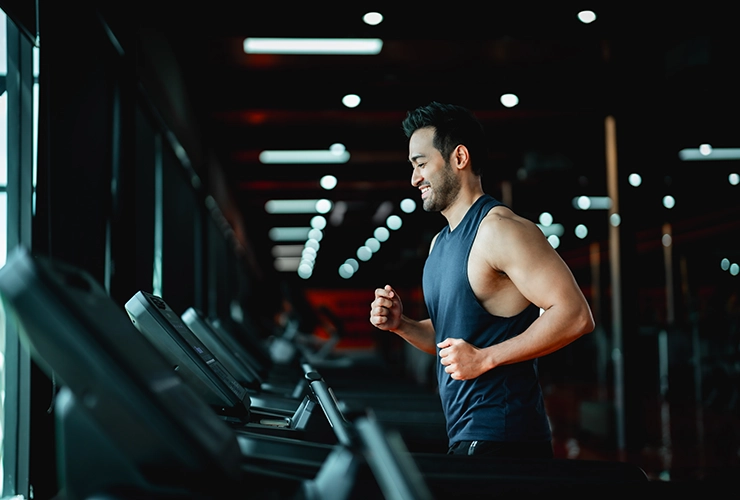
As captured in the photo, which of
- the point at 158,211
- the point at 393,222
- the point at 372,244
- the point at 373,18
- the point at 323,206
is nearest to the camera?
the point at 373,18

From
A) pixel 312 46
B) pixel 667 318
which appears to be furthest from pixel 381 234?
pixel 312 46

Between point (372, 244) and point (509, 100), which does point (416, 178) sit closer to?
point (509, 100)

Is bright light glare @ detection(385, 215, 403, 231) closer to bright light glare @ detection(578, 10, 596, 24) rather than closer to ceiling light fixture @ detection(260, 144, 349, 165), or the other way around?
ceiling light fixture @ detection(260, 144, 349, 165)

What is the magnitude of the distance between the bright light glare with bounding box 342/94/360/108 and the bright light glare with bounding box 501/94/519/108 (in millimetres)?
1263

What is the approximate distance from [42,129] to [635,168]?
523cm

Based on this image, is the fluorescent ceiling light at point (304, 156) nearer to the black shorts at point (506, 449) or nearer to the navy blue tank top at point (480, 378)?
the navy blue tank top at point (480, 378)

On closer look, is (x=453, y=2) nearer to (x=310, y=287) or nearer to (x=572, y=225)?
(x=572, y=225)

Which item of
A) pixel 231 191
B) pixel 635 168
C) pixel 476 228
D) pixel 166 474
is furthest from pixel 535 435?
pixel 231 191

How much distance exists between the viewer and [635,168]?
20.4ft

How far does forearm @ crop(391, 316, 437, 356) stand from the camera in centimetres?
216

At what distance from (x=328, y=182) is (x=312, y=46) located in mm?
4524

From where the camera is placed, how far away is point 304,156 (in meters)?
8.46

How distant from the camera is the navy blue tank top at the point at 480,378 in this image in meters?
1.78

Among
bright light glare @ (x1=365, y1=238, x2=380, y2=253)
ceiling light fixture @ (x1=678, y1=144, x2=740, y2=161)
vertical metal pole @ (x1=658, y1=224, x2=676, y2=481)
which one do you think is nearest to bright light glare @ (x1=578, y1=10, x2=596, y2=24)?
ceiling light fixture @ (x1=678, y1=144, x2=740, y2=161)
